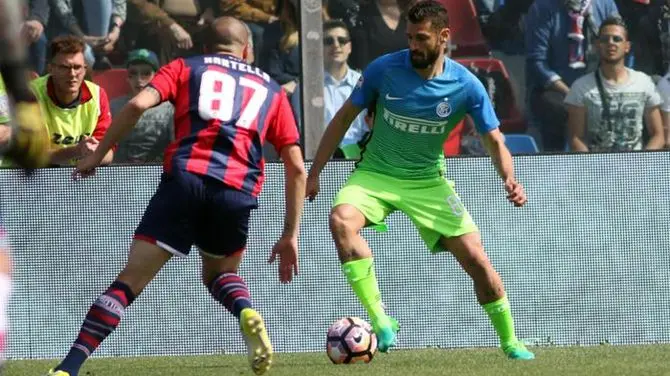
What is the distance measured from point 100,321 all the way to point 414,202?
2295mm

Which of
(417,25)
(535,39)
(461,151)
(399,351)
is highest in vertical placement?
(417,25)

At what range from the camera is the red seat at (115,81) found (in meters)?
11.1

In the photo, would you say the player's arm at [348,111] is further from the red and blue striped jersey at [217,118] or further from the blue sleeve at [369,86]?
the red and blue striped jersey at [217,118]

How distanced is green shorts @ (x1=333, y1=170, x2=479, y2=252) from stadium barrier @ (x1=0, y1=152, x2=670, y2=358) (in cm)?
166

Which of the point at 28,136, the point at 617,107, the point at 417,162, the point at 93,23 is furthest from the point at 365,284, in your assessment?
the point at 28,136

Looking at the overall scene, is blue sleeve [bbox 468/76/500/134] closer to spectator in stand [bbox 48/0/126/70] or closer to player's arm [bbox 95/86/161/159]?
player's arm [bbox 95/86/161/159]

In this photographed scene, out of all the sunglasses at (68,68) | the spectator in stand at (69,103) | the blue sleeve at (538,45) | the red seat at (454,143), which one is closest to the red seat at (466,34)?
the blue sleeve at (538,45)

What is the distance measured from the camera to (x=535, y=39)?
36.6ft

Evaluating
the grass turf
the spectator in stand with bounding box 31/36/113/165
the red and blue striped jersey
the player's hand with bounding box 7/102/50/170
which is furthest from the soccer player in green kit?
the player's hand with bounding box 7/102/50/170

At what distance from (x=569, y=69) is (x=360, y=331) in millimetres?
3081

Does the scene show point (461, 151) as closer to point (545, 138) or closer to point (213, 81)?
point (545, 138)

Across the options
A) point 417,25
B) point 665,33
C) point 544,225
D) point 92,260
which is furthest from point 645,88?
point 92,260

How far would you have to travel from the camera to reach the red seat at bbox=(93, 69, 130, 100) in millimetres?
11055

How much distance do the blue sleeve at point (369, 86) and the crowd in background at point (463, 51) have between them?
1572 millimetres
